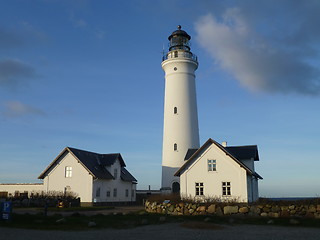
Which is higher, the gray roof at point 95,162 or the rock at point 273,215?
the gray roof at point 95,162

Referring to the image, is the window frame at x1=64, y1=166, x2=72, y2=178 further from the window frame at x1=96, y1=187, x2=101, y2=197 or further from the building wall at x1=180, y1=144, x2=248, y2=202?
the building wall at x1=180, y1=144, x2=248, y2=202

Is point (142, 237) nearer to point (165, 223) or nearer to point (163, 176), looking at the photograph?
point (165, 223)

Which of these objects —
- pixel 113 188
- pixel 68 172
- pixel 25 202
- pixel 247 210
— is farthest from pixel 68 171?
pixel 247 210

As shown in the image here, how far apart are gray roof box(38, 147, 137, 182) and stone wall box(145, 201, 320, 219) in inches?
621

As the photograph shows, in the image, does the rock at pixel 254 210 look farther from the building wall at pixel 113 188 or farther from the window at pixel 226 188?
the building wall at pixel 113 188

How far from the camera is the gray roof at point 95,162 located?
36312 mm

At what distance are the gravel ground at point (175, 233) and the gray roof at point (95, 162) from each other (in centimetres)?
2194

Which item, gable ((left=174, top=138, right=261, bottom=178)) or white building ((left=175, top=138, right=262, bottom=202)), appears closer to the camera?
white building ((left=175, top=138, right=262, bottom=202))

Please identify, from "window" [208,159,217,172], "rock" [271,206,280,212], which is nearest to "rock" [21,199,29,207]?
"window" [208,159,217,172]

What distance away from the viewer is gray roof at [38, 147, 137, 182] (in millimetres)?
36312

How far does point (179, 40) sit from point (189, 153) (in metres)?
13.4

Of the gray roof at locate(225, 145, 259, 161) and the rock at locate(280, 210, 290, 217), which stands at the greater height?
the gray roof at locate(225, 145, 259, 161)

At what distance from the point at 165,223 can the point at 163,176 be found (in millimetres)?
19960

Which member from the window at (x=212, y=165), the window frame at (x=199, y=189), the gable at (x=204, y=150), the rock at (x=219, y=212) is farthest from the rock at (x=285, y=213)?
the window frame at (x=199, y=189)
